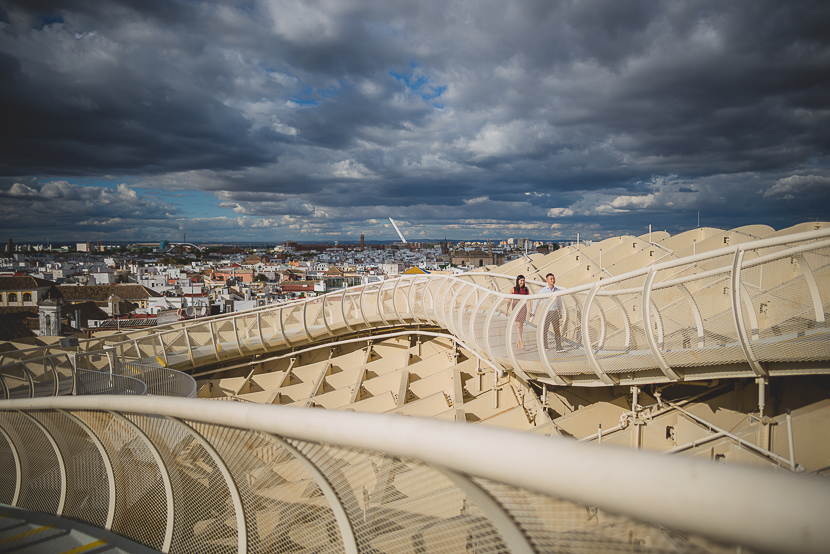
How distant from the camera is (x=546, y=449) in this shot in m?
0.97

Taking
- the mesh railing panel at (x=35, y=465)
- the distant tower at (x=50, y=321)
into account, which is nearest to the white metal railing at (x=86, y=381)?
the mesh railing panel at (x=35, y=465)

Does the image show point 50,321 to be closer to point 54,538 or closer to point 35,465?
point 35,465

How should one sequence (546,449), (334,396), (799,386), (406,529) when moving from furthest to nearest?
(334,396) < (799,386) < (406,529) < (546,449)

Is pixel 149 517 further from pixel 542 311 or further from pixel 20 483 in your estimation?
pixel 542 311

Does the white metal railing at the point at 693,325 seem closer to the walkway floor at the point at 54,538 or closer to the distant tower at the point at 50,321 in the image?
the walkway floor at the point at 54,538

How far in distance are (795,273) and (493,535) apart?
4.52 metres

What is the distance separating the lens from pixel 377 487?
165 centimetres

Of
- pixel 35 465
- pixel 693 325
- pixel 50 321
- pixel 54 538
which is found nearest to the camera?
pixel 54 538

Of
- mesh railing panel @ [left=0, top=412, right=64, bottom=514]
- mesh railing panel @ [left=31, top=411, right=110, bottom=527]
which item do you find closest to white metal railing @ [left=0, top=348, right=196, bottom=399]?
mesh railing panel @ [left=0, top=412, right=64, bottom=514]

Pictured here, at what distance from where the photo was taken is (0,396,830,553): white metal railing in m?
0.81

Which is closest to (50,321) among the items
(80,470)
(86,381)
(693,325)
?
(86,381)

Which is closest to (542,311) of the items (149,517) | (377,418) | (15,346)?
(149,517)

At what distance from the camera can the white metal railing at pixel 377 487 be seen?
0.81 meters

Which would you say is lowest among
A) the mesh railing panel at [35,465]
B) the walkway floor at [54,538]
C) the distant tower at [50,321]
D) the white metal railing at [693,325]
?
the distant tower at [50,321]
